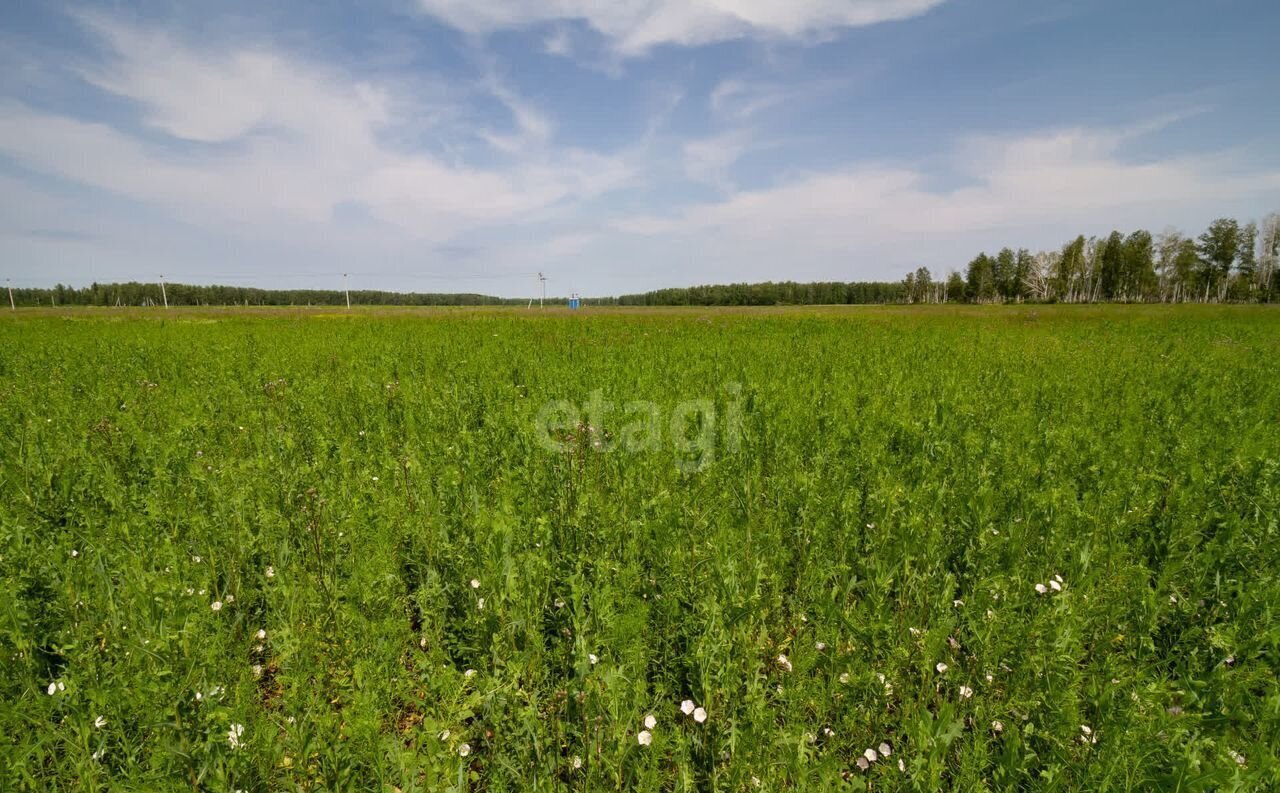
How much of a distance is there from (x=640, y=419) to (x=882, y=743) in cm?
487

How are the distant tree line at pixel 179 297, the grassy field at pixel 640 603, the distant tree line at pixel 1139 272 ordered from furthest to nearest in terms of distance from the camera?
the distant tree line at pixel 179 297, the distant tree line at pixel 1139 272, the grassy field at pixel 640 603

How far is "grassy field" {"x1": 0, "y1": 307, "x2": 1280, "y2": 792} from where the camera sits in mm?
2240

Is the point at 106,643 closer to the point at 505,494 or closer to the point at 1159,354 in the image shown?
the point at 505,494

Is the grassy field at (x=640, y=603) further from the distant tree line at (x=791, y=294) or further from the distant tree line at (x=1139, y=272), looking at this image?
the distant tree line at (x=791, y=294)

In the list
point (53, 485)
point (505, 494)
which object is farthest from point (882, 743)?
point (53, 485)

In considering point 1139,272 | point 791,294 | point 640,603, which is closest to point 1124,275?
point 1139,272

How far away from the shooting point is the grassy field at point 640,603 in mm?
2240

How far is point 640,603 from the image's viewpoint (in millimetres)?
3014

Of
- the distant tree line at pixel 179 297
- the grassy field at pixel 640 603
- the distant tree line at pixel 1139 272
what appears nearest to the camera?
the grassy field at pixel 640 603

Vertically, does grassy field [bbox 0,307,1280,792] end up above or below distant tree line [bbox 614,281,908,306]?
below

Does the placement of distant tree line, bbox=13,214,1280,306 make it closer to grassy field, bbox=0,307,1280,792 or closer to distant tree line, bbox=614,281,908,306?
distant tree line, bbox=614,281,908,306

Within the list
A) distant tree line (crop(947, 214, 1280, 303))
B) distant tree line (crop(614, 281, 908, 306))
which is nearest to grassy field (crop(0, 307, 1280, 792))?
distant tree line (crop(947, 214, 1280, 303))

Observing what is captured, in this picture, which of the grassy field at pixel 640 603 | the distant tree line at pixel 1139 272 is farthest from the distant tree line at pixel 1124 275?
the grassy field at pixel 640 603

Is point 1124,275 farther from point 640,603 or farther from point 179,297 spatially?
point 179,297
